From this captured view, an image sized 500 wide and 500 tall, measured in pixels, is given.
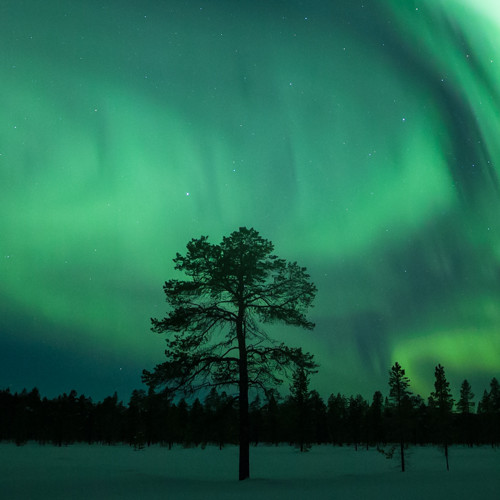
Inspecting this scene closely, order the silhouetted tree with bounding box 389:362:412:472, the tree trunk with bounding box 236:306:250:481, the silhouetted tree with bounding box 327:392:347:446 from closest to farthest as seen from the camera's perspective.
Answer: the tree trunk with bounding box 236:306:250:481 → the silhouetted tree with bounding box 389:362:412:472 → the silhouetted tree with bounding box 327:392:347:446

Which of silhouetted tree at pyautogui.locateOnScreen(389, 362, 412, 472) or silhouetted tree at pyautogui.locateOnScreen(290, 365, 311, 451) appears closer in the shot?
silhouetted tree at pyautogui.locateOnScreen(389, 362, 412, 472)

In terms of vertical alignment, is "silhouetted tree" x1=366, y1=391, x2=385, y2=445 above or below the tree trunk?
below

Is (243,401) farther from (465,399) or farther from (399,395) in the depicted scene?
(465,399)

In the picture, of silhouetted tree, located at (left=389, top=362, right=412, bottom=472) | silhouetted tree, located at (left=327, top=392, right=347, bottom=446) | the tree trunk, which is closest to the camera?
the tree trunk

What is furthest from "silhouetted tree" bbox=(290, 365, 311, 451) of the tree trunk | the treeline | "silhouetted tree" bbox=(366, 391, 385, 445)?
the tree trunk

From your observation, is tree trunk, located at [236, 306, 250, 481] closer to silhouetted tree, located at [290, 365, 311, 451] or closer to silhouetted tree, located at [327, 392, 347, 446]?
silhouetted tree, located at [290, 365, 311, 451]

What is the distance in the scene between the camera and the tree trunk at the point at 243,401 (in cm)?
1891

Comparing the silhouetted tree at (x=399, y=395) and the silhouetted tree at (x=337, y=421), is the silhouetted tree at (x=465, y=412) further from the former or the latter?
the silhouetted tree at (x=399, y=395)

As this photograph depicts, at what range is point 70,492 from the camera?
16.3 metres

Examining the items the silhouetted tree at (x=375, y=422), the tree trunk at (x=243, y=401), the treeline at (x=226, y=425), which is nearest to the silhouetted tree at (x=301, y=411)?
the treeline at (x=226, y=425)

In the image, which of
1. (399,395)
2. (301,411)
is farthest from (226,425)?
(399,395)

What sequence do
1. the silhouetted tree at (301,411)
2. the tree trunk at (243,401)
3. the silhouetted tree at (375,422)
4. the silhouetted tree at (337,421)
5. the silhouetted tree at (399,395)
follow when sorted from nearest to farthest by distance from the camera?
the tree trunk at (243,401) < the silhouetted tree at (399,395) < the silhouetted tree at (301,411) < the silhouetted tree at (375,422) < the silhouetted tree at (337,421)

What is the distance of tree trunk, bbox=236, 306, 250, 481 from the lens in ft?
62.0

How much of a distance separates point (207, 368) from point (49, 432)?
105343 mm
